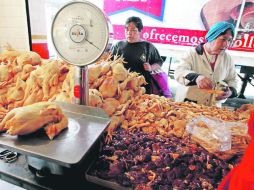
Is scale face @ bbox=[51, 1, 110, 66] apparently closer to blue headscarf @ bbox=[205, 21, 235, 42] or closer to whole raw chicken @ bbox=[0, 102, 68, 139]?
whole raw chicken @ bbox=[0, 102, 68, 139]

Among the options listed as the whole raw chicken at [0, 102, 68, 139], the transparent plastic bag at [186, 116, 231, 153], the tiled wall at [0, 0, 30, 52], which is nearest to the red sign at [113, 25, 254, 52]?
the tiled wall at [0, 0, 30, 52]

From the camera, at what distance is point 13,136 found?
2.57 feet

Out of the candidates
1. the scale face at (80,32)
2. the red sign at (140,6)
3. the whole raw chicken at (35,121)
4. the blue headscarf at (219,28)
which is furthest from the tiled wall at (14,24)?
the blue headscarf at (219,28)

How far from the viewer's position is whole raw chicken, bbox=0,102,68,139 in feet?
2.50

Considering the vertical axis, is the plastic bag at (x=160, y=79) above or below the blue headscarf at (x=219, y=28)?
below

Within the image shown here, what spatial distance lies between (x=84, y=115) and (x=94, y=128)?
0.16 metres

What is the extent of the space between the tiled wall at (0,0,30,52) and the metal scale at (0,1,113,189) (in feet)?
7.15

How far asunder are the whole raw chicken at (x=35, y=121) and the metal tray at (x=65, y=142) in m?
0.03

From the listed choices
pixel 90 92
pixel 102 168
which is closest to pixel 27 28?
pixel 90 92

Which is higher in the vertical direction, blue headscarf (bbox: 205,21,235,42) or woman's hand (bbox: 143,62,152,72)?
blue headscarf (bbox: 205,21,235,42)

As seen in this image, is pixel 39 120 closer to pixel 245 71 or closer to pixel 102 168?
A: pixel 102 168

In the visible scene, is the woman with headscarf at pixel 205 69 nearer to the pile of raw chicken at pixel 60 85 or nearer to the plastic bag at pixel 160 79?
the plastic bag at pixel 160 79

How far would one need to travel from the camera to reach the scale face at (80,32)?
2.90 ft

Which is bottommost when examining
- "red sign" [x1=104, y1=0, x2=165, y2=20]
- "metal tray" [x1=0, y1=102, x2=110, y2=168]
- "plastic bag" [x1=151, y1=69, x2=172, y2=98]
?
"plastic bag" [x1=151, y1=69, x2=172, y2=98]
